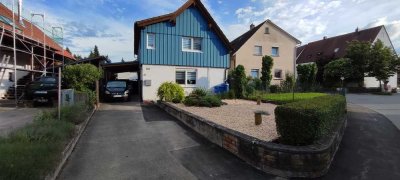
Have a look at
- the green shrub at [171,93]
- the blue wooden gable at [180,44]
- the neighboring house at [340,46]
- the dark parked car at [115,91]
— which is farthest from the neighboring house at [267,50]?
the green shrub at [171,93]

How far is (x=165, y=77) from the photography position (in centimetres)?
1950

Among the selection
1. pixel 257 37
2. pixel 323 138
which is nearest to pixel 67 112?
pixel 323 138

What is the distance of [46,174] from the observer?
4785 millimetres

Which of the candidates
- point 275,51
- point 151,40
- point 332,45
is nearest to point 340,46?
point 332,45

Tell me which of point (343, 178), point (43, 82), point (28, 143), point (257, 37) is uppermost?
point (257, 37)

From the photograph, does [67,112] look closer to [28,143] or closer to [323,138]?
[28,143]

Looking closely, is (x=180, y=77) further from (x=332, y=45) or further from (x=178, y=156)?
(x=332, y=45)

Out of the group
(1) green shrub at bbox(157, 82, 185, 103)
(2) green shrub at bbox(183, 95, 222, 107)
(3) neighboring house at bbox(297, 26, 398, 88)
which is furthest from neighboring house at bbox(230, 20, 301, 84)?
(2) green shrub at bbox(183, 95, 222, 107)

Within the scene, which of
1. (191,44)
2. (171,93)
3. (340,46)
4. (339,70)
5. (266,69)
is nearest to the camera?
(171,93)

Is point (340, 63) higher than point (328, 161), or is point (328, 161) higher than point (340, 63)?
point (340, 63)

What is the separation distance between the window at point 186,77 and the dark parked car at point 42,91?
7773mm

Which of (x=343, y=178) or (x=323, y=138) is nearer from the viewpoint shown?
(x=343, y=178)

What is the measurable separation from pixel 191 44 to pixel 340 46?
31801 mm

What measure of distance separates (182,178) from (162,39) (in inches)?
595
